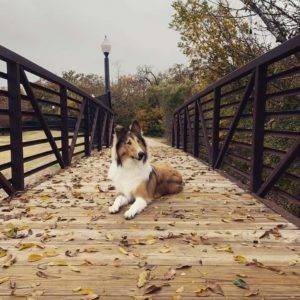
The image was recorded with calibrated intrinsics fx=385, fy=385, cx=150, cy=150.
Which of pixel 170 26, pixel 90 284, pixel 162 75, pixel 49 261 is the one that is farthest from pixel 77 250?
pixel 162 75

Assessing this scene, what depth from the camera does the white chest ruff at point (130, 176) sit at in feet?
14.7

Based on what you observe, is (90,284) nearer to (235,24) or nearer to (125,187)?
(125,187)

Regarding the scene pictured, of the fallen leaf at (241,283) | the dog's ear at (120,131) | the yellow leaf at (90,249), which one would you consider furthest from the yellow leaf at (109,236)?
the dog's ear at (120,131)

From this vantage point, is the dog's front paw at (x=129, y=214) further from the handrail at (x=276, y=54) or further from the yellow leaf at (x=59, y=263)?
the handrail at (x=276, y=54)

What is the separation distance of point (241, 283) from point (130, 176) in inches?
96.5

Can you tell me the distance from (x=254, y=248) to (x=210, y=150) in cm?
473

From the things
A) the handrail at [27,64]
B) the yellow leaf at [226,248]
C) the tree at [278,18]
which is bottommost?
the yellow leaf at [226,248]

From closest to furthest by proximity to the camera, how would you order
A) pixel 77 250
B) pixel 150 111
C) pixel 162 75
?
pixel 77 250
pixel 150 111
pixel 162 75

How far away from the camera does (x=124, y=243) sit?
296 cm

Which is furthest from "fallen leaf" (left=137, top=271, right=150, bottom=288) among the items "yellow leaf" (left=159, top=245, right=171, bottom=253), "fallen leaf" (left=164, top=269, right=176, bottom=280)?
"yellow leaf" (left=159, top=245, right=171, bottom=253)

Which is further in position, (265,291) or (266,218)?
(266,218)

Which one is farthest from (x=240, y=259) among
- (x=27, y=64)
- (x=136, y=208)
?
(x=27, y=64)

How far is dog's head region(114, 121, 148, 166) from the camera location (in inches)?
176

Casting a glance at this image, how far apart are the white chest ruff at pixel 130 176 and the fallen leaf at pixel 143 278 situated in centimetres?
204
